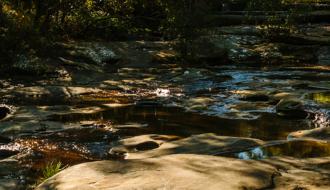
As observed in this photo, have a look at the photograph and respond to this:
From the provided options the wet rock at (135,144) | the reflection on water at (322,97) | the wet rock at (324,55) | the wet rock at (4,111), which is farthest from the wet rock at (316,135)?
the wet rock at (324,55)

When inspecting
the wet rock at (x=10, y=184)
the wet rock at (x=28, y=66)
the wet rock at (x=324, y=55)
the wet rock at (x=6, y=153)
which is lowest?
the wet rock at (x=324, y=55)

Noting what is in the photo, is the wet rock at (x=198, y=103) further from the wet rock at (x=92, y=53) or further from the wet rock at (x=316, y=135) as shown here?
the wet rock at (x=92, y=53)

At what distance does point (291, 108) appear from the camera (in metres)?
11.0

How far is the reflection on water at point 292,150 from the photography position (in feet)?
23.2

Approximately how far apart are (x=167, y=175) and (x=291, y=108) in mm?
6747

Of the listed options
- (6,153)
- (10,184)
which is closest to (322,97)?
(6,153)

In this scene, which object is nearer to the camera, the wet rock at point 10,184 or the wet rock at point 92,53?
the wet rock at point 10,184

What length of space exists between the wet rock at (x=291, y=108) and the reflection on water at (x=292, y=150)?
10.1 feet

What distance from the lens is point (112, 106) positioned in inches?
468

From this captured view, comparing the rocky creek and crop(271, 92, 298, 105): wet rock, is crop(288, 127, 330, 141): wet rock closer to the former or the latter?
the rocky creek

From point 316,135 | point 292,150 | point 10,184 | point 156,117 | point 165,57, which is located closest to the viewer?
point 10,184

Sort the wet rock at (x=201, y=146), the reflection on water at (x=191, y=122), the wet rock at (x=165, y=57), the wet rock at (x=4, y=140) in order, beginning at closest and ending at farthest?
the wet rock at (x=201, y=146)
the wet rock at (x=4, y=140)
the reflection on water at (x=191, y=122)
the wet rock at (x=165, y=57)

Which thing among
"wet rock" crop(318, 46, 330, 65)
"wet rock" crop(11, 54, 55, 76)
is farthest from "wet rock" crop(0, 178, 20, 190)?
"wet rock" crop(318, 46, 330, 65)

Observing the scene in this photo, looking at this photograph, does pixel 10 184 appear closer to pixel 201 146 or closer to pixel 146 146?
pixel 146 146
